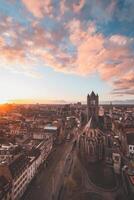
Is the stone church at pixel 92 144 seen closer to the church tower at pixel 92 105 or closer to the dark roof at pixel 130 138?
the dark roof at pixel 130 138

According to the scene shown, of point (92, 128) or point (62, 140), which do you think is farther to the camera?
point (62, 140)

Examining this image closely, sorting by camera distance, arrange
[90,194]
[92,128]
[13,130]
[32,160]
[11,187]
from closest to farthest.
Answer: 1. [11,187]
2. [90,194]
3. [32,160]
4. [92,128]
5. [13,130]

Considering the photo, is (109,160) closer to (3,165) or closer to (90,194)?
(90,194)

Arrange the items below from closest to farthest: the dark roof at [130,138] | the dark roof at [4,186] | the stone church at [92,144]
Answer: the dark roof at [4,186]
the stone church at [92,144]
the dark roof at [130,138]

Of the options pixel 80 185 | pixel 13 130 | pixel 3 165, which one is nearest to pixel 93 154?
pixel 80 185

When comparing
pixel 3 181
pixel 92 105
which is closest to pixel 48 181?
pixel 3 181

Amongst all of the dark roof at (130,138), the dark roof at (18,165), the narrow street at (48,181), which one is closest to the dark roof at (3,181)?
the dark roof at (18,165)

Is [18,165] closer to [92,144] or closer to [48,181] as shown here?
[48,181]
